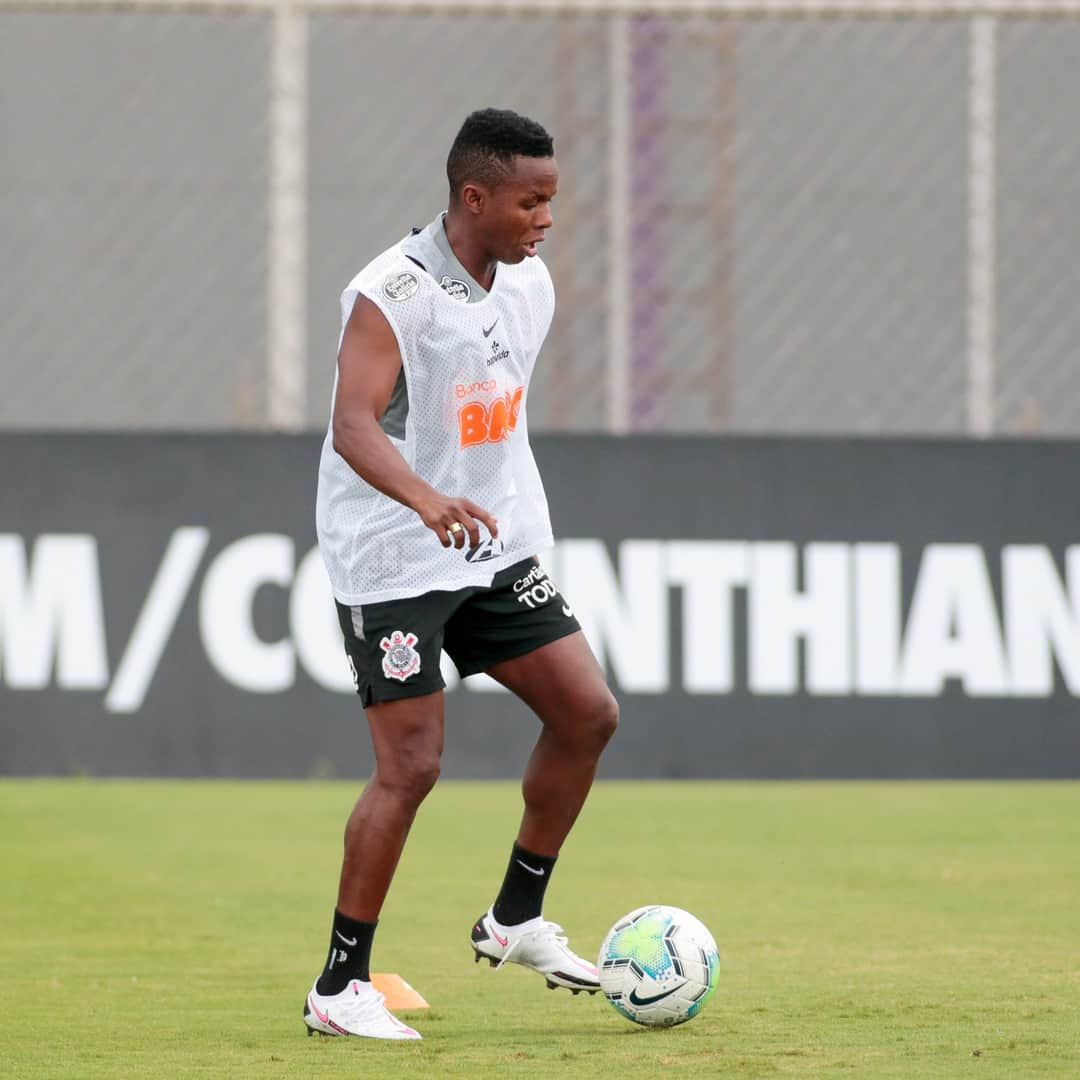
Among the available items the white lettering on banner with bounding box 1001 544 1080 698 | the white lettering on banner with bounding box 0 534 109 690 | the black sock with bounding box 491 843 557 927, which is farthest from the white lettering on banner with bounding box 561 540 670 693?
the black sock with bounding box 491 843 557 927

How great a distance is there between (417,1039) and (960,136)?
11498 millimetres

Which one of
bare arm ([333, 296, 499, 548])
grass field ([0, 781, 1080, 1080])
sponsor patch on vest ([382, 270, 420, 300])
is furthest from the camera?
sponsor patch on vest ([382, 270, 420, 300])

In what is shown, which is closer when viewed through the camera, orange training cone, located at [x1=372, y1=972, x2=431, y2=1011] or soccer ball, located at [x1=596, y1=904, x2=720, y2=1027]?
soccer ball, located at [x1=596, y1=904, x2=720, y2=1027]

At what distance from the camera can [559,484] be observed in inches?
402

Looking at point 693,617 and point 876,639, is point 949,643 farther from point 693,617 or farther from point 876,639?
point 693,617

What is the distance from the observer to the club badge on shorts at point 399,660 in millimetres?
4918

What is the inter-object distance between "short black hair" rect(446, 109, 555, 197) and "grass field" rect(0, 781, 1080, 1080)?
1916 millimetres

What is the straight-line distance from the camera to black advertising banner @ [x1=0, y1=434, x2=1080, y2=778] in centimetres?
1004

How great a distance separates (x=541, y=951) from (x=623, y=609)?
4972 millimetres

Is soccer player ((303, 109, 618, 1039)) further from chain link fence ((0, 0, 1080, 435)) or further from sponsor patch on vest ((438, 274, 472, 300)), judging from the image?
chain link fence ((0, 0, 1080, 435))

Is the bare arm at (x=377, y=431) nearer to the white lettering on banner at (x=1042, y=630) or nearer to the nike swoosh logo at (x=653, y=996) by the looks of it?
A: the nike swoosh logo at (x=653, y=996)

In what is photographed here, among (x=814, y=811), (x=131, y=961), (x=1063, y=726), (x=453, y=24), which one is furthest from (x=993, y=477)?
(x=453, y=24)

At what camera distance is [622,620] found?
33.0ft

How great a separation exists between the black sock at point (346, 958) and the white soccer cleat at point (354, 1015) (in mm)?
19
